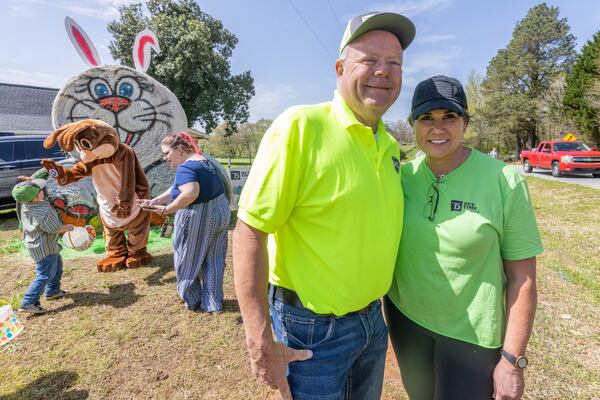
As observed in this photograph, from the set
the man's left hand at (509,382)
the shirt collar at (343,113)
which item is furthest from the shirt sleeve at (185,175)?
the man's left hand at (509,382)

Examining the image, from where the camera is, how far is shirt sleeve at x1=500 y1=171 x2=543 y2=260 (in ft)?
4.48

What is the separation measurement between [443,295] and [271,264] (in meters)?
0.79

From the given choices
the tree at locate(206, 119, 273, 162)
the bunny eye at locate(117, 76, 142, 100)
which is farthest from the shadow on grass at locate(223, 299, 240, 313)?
the tree at locate(206, 119, 273, 162)

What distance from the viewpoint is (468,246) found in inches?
54.5

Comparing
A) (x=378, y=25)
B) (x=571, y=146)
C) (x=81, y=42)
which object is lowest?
(x=378, y=25)

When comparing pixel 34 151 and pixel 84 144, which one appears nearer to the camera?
pixel 84 144

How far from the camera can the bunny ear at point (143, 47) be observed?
6.85 meters

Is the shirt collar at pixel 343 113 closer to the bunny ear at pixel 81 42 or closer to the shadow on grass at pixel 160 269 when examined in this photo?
the shadow on grass at pixel 160 269


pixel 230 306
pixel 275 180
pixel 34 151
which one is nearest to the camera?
pixel 275 180

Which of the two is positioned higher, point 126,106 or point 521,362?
point 126,106

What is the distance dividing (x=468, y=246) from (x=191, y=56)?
19023mm

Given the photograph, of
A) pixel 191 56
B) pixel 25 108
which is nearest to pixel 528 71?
pixel 191 56

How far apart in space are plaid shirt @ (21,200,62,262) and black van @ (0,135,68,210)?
5960 millimetres

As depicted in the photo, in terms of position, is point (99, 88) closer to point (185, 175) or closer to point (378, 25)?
point (185, 175)
